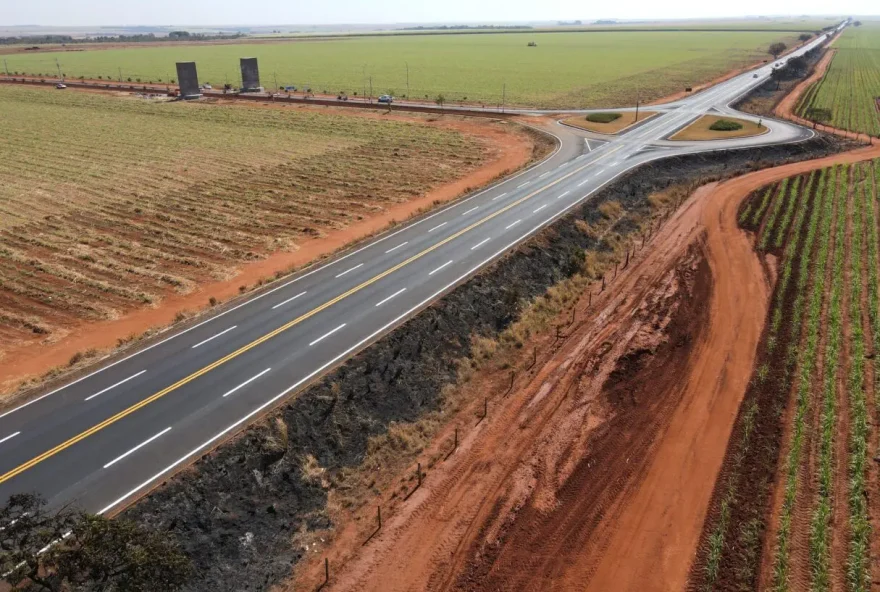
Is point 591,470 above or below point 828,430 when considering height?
below

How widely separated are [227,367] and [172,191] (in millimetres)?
36245

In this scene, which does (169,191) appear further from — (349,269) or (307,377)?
(307,377)

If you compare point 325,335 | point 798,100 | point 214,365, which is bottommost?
point 214,365

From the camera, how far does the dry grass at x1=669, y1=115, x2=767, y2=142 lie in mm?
77812

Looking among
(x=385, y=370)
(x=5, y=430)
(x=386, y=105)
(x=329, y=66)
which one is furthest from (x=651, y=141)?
(x=329, y=66)

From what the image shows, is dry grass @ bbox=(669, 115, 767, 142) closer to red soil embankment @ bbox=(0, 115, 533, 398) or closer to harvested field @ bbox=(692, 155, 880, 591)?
red soil embankment @ bbox=(0, 115, 533, 398)

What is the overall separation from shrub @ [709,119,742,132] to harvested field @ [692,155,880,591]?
146ft

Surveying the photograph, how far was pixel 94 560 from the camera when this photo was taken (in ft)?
49.6

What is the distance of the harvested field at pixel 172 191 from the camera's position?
121 ft

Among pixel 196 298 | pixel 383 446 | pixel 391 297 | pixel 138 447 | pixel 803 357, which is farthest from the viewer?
pixel 196 298

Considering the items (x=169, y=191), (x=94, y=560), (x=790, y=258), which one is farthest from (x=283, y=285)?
(x=790, y=258)

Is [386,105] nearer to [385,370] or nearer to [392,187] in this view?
[392,187]

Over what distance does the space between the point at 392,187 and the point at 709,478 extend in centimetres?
4325

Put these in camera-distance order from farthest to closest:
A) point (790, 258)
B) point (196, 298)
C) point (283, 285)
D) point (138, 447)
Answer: point (790, 258) < point (283, 285) < point (196, 298) < point (138, 447)
